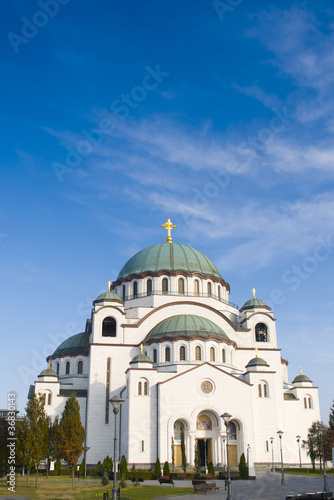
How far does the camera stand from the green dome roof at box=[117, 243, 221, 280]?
43000mm

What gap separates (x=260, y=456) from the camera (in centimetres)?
3356

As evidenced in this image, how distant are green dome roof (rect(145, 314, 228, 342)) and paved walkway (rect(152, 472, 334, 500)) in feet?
33.1

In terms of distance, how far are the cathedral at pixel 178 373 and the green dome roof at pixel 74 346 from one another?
117mm

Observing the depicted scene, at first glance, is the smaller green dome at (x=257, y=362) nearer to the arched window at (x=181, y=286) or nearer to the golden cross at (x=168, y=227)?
the arched window at (x=181, y=286)

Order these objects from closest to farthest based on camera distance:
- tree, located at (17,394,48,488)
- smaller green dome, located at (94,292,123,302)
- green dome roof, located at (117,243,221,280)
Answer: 1. tree, located at (17,394,48,488)
2. smaller green dome, located at (94,292,123,302)
3. green dome roof, located at (117,243,221,280)

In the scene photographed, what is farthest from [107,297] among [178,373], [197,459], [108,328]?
[197,459]

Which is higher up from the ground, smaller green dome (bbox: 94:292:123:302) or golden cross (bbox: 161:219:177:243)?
golden cross (bbox: 161:219:177:243)

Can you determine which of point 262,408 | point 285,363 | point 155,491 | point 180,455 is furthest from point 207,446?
point 285,363

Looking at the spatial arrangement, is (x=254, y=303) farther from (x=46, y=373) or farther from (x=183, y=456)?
(x=46, y=373)

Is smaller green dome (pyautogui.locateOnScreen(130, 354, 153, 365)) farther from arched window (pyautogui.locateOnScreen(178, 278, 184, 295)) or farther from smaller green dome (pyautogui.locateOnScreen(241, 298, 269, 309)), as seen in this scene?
smaller green dome (pyautogui.locateOnScreen(241, 298, 269, 309))

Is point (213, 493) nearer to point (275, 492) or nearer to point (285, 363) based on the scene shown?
point (275, 492)

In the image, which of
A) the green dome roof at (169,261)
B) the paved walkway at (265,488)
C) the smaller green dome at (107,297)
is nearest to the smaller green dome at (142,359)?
the smaller green dome at (107,297)

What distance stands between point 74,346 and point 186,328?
447 inches

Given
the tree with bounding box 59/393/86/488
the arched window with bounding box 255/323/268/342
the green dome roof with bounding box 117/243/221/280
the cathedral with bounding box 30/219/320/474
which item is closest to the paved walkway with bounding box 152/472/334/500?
the cathedral with bounding box 30/219/320/474
